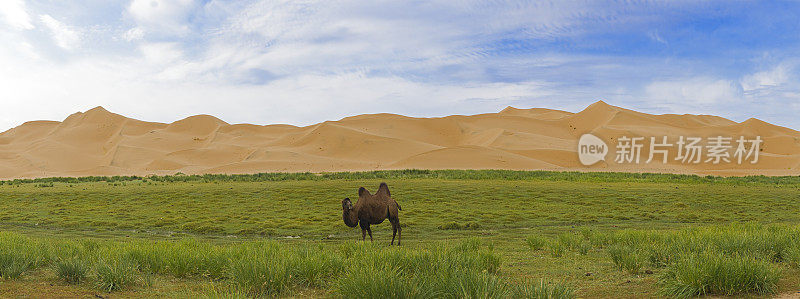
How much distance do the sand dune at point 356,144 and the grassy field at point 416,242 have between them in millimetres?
55176

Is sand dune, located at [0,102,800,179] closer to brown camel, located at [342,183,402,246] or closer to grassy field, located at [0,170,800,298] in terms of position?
grassy field, located at [0,170,800,298]

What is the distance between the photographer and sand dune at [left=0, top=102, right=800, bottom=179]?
95.6m

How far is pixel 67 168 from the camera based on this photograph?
108 m

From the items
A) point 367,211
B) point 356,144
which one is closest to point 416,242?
point 367,211

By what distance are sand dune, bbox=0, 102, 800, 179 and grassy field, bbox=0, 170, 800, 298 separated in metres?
55.2

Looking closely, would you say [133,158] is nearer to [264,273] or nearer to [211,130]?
[211,130]

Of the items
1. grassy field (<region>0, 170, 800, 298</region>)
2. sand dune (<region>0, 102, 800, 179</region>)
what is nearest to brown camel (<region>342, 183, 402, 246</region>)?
grassy field (<region>0, 170, 800, 298</region>)

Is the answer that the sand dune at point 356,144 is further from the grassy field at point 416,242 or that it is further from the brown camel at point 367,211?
the brown camel at point 367,211

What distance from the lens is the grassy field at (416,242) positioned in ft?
23.8

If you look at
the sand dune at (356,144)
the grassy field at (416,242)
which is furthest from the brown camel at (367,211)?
the sand dune at (356,144)

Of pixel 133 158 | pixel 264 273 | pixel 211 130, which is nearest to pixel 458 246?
pixel 264 273

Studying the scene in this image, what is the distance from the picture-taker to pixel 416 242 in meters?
15.5

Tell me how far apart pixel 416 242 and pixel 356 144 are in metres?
103

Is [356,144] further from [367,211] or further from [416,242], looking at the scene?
[367,211]
